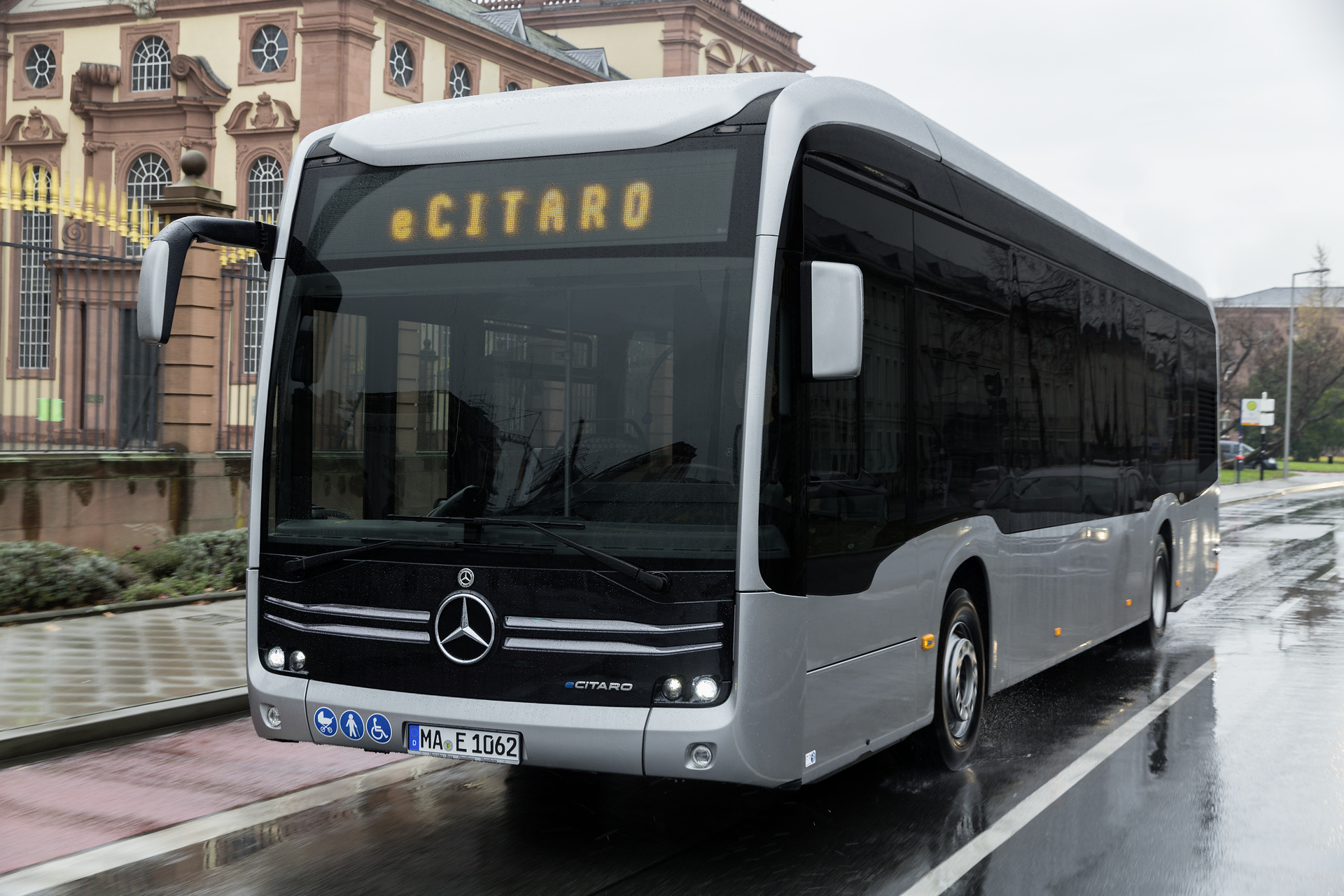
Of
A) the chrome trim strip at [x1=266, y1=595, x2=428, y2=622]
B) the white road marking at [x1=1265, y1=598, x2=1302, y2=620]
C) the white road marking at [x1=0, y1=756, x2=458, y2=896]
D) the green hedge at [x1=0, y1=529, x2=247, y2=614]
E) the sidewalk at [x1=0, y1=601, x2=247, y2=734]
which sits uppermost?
the chrome trim strip at [x1=266, y1=595, x2=428, y2=622]

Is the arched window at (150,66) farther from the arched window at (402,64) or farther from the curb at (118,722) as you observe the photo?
the curb at (118,722)

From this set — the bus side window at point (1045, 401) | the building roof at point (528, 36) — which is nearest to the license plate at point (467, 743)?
the bus side window at point (1045, 401)

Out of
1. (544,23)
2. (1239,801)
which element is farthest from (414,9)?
(1239,801)

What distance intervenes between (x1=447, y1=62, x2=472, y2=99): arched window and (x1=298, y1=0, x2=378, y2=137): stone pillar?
11.9ft

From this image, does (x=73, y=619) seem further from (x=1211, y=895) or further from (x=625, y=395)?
(x=1211, y=895)

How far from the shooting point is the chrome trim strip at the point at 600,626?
16.5ft

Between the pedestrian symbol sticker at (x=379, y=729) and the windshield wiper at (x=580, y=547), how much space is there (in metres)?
→ 0.78

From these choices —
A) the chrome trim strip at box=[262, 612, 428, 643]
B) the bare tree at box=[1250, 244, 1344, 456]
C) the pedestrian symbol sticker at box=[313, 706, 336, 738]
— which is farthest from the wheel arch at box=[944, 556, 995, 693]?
the bare tree at box=[1250, 244, 1344, 456]

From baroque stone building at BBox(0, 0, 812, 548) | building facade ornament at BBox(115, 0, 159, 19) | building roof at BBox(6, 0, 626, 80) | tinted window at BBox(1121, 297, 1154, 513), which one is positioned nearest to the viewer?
tinted window at BBox(1121, 297, 1154, 513)

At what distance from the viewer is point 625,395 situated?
519cm

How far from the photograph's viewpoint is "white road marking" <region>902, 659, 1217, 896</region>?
5.27 meters

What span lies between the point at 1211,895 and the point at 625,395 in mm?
2788

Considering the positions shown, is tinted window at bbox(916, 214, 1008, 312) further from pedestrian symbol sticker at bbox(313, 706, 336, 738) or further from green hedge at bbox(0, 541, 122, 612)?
green hedge at bbox(0, 541, 122, 612)

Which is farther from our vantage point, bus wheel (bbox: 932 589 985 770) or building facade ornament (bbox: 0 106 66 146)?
building facade ornament (bbox: 0 106 66 146)
